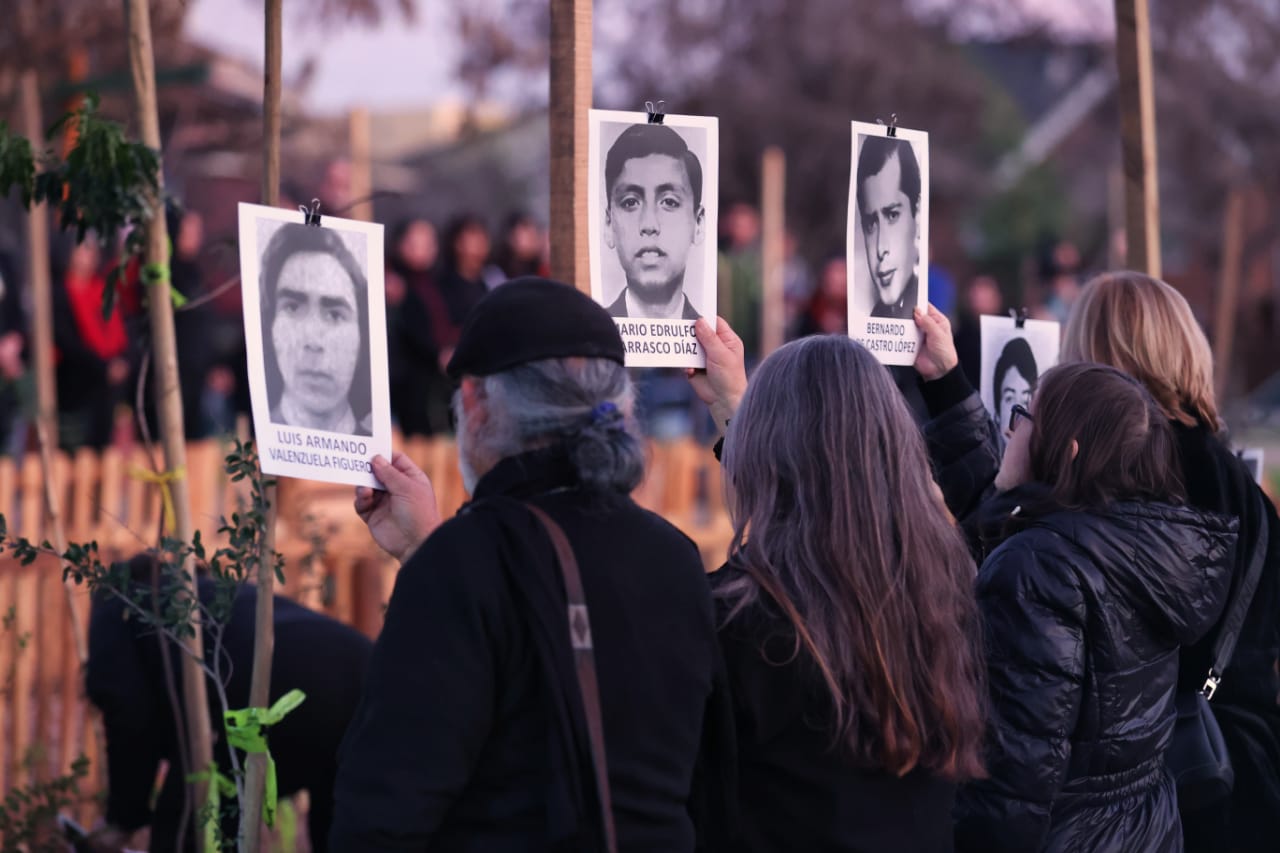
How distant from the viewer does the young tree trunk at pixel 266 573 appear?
289 cm

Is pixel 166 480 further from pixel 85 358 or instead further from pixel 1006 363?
pixel 85 358

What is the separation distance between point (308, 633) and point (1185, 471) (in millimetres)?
2041

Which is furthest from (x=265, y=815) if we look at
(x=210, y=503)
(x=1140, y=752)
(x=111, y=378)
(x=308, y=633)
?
(x=111, y=378)

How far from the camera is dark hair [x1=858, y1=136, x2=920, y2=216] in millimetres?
3314

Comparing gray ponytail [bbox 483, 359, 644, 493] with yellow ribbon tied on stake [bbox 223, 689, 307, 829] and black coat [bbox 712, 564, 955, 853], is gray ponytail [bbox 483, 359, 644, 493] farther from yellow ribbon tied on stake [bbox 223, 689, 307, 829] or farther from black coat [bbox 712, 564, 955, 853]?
yellow ribbon tied on stake [bbox 223, 689, 307, 829]

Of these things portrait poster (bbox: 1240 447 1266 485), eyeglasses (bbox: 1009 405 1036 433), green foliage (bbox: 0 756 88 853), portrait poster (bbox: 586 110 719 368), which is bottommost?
green foliage (bbox: 0 756 88 853)

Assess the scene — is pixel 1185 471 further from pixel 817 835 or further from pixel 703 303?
pixel 817 835

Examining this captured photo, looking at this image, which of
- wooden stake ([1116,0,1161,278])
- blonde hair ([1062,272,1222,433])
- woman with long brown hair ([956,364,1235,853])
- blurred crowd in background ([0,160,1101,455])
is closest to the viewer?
woman with long brown hair ([956,364,1235,853])

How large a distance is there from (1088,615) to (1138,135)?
86.9 inches

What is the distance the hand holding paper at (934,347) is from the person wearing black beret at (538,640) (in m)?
1.33

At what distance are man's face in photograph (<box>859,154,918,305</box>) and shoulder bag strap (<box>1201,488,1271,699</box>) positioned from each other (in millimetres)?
918

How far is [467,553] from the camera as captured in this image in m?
1.95

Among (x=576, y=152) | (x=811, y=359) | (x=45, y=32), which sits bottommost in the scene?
(x=811, y=359)

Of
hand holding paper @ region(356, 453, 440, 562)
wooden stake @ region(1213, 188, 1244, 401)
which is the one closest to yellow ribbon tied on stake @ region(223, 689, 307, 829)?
hand holding paper @ region(356, 453, 440, 562)
